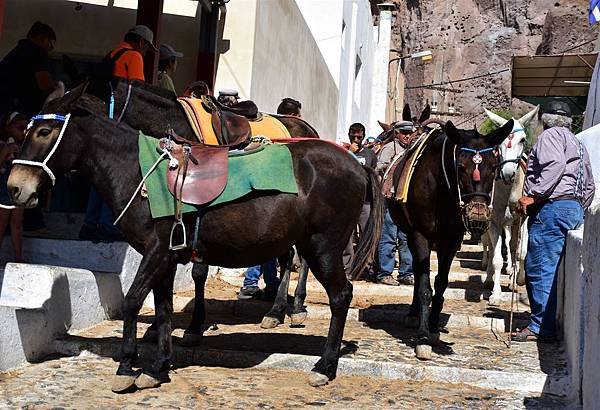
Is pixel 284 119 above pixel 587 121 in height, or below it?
below

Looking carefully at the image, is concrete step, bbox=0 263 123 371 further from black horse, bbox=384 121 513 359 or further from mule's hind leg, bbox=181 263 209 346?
black horse, bbox=384 121 513 359

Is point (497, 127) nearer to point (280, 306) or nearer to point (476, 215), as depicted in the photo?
point (476, 215)

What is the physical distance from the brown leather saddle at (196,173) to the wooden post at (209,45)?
5.30 metres

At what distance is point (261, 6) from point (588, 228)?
729 centimetres

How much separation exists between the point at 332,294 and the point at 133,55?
3338 millimetres

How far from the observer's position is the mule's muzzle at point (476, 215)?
255 inches

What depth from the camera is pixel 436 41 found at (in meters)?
56.9

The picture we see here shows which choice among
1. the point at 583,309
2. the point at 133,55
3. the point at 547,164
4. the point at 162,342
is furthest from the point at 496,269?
the point at 162,342

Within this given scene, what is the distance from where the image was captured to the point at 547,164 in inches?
279

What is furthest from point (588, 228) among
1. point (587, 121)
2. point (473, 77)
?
point (473, 77)

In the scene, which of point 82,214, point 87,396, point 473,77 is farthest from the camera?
point 473,77

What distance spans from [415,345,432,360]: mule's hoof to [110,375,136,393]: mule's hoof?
2.42m

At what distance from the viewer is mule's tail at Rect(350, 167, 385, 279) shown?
6410 mm

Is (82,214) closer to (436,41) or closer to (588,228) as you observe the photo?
(588,228)
